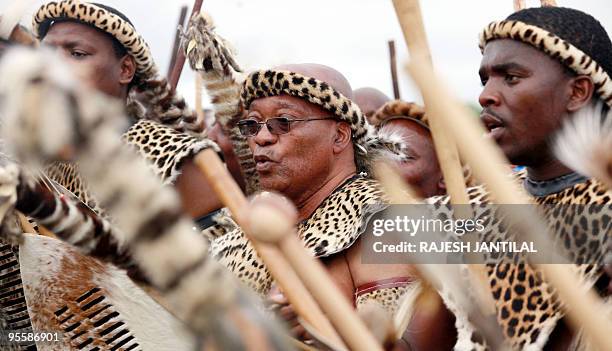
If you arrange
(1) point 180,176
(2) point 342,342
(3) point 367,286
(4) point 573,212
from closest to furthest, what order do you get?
1. (2) point 342,342
2. (4) point 573,212
3. (3) point 367,286
4. (1) point 180,176

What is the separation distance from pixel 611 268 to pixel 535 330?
0.93 ft

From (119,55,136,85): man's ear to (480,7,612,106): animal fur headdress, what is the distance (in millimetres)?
1990

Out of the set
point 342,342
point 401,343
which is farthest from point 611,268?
point 342,342

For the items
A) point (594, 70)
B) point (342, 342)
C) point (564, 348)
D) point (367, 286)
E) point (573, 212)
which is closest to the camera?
point (342, 342)

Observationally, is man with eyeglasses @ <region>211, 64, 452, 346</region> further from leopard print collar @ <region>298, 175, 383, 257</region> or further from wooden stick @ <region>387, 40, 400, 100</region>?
wooden stick @ <region>387, 40, 400, 100</region>

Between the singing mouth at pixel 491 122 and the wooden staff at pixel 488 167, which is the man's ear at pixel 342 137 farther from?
the wooden staff at pixel 488 167

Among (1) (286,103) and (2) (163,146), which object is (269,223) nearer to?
(1) (286,103)

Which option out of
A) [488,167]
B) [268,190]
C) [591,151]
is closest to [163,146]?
[268,190]

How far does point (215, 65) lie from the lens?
136 inches

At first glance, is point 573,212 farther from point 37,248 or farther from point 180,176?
point 180,176

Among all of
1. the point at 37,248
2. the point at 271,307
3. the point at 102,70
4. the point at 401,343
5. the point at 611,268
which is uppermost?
the point at 102,70

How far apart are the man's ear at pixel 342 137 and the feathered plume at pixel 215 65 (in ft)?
2.21

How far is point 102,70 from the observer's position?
370cm

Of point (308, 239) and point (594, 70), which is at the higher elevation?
point (594, 70)
